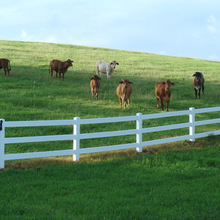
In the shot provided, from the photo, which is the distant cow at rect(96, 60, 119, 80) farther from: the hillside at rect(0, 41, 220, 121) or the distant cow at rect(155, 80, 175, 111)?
the distant cow at rect(155, 80, 175, 111)

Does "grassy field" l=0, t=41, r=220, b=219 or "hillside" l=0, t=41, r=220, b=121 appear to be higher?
"hillside" l=0, t=41, r=220, b=121

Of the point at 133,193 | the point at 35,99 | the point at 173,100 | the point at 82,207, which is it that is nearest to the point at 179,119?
the point at 173,100

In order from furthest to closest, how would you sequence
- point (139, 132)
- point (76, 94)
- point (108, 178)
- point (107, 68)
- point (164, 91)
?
1. point (107, 68)
2. point (76, 94)
3. point (164, 91)
4. point (139, 132)
5. point (108, 178)

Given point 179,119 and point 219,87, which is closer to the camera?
point 179,119

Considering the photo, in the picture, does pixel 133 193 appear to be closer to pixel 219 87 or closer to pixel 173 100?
pixel 173 100

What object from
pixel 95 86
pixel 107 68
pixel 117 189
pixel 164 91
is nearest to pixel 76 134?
pixel 117 189

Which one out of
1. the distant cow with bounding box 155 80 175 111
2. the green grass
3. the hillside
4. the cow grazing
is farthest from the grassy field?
the cow grazing

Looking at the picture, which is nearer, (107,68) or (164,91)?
(164,91)

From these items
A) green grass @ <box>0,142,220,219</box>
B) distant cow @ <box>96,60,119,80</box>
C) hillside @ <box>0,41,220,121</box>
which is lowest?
green grass @ <box>0,142,220,219</box>

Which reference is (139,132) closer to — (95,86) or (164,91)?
(164,91)

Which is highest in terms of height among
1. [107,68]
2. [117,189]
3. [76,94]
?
[107,68]

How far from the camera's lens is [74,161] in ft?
34.5

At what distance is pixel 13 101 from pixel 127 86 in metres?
6.44

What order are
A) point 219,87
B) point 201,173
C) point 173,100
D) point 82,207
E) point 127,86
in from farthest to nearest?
point 219,87 → point 173,100 → point 127,86 → point 201,173 → point 82,207
